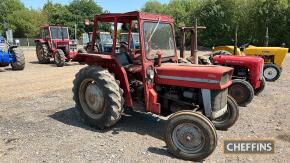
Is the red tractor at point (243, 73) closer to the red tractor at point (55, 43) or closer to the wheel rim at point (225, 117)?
the wheel rim at point (225, 117)

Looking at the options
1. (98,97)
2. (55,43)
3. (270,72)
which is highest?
(55,43)

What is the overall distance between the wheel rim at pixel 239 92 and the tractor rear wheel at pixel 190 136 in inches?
136

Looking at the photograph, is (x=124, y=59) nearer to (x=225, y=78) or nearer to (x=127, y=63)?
(x=127, y=63)

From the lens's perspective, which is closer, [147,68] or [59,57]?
[147,68]

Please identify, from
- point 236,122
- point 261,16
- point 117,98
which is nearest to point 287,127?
point 236,122

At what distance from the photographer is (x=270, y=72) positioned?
473 inches

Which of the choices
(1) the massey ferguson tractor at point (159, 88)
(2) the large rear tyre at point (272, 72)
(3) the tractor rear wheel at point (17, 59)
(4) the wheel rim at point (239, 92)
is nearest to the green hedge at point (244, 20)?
(2) the large rear tyre at point (272, 72)

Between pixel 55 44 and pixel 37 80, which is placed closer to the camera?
pixel 37 80

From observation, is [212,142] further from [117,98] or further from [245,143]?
[117,98]

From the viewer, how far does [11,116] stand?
7016mm

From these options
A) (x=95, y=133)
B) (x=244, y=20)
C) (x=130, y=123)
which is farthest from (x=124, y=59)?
(x=244, y=20)

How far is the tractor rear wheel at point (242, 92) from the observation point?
7887mm

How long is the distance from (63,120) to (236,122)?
3.57 metres

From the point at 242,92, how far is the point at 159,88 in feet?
9.80
